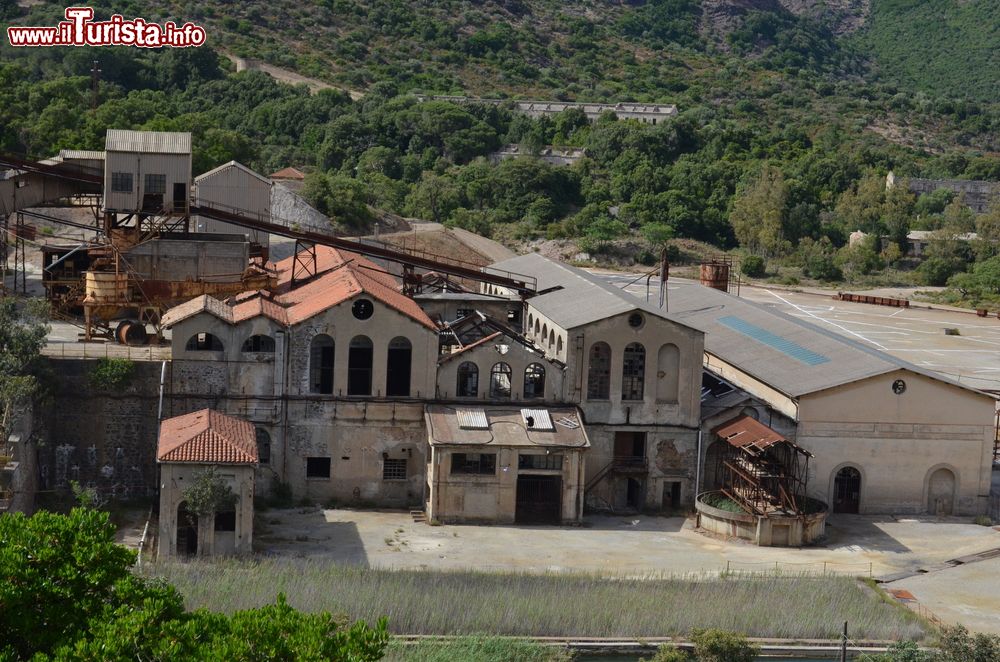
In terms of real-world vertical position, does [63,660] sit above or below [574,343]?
below

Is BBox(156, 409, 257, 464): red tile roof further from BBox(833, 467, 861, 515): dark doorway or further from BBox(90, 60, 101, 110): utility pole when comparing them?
BBox(90, 60, 101, 110): utility pole

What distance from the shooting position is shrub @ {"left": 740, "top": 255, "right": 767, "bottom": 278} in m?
113

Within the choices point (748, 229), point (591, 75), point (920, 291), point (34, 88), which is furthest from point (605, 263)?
point (591, 75)

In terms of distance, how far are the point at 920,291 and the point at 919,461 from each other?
67.7 metres

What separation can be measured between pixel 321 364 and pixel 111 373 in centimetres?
651

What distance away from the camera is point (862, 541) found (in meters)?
45.3

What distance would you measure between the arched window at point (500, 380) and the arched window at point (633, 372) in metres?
3.72

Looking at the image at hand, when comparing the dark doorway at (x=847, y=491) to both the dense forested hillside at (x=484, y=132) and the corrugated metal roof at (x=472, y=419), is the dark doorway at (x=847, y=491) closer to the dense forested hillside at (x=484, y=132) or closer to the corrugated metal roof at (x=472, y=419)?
the corrugated metal roof at (x=472, y=419)

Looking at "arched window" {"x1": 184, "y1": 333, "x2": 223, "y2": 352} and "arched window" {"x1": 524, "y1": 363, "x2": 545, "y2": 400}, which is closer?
"arched window" {"x1": 184, "y1": 333, "x2": 223, "y2": 352}

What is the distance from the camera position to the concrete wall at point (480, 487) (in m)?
45.2

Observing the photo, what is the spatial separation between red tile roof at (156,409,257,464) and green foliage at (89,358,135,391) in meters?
3.91

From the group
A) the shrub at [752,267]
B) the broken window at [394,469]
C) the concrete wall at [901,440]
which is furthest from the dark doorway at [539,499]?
the shrub at [752,267]


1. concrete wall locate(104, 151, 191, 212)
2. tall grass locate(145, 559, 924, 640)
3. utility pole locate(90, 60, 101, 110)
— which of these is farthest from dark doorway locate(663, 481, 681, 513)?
utility pole locate(90, 60, 101, 110)

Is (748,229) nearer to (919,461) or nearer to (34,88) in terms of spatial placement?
(34,88)
